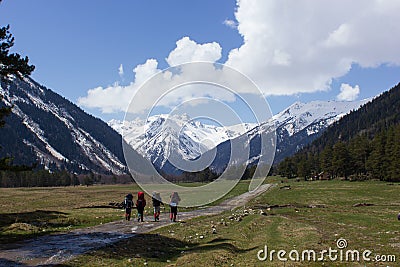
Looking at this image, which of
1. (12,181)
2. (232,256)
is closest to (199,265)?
(232,256)

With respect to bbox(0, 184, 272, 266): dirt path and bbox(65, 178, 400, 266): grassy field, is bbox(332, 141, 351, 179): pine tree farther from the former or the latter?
bbox(0, 184, 272, 266): dirt path

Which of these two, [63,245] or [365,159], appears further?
[365,159]

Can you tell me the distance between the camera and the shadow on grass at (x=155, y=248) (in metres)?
19.9

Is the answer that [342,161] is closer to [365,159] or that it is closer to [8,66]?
[365,159]

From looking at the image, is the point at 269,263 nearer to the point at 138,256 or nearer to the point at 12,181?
the point at 138,256

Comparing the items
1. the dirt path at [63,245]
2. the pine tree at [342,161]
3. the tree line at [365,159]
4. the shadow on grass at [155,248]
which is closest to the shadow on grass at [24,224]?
the dirt path at [63,245]

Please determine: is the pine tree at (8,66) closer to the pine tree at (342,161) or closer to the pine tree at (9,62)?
the pine tree at (9,62)

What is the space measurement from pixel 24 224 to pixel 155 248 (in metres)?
15.1

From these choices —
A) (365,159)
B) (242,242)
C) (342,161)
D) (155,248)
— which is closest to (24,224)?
(155,248)

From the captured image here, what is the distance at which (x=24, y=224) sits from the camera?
30688 millimetres

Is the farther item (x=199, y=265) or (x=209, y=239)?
(x=209, y=239)

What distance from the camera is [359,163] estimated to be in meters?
113

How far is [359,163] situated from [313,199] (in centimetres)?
5754

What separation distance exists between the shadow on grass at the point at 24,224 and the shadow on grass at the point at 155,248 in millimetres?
7948
